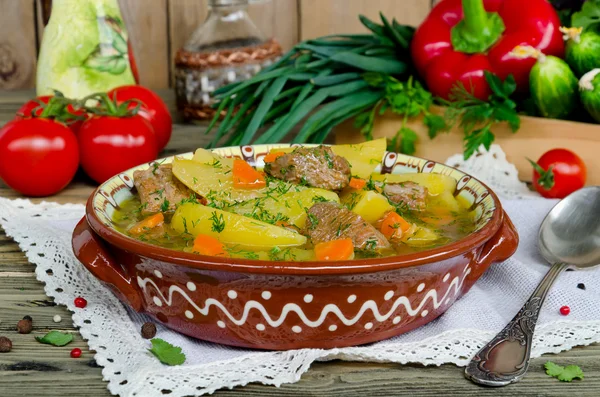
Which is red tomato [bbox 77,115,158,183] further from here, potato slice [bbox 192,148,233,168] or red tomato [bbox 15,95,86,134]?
potato slice [bbox 192,148,233,168]

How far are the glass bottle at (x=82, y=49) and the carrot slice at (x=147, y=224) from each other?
1596 mm

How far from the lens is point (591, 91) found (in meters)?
2.76

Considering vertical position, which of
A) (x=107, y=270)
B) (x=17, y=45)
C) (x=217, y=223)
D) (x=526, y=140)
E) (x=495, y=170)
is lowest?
(x=17, y=45)

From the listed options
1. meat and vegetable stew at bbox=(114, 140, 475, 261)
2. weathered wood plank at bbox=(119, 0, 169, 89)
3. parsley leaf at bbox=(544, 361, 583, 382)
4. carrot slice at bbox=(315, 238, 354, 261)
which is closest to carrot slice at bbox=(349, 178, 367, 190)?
meat and vegetable stew at bbox=(114, 140, 475, 261)

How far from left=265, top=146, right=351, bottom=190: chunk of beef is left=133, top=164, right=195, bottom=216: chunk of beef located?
28cm

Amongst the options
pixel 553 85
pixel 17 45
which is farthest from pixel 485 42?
pixel 17 45

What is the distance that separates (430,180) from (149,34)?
9.37 feet

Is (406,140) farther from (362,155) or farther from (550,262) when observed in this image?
(550,262)

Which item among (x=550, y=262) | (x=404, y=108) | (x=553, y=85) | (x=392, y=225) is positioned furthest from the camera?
(x=404, y=108)

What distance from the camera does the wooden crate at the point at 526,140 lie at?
286cm

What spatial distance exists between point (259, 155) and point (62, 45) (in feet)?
4.62

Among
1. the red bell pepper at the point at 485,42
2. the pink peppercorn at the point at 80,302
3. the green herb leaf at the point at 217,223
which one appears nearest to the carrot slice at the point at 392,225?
the green herb leaf at the point at 217,223

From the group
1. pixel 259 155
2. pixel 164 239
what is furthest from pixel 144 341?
pixel 259 155

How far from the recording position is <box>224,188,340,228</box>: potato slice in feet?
6.37
